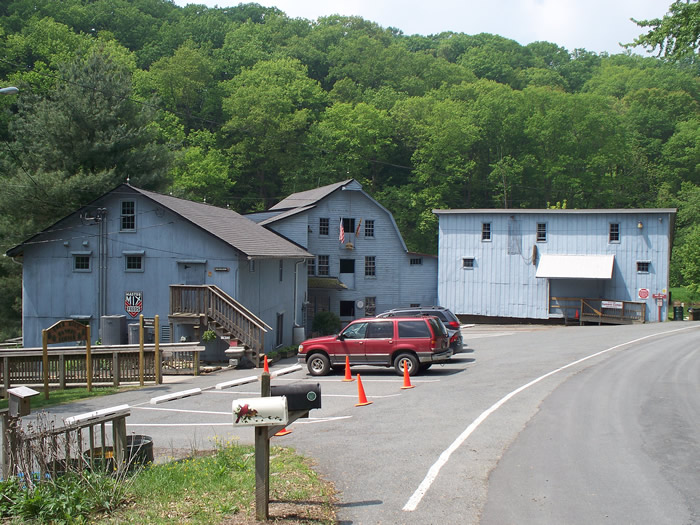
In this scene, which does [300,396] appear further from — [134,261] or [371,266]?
[371,266]

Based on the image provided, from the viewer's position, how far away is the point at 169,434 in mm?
13312

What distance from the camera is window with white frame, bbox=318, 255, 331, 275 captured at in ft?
151

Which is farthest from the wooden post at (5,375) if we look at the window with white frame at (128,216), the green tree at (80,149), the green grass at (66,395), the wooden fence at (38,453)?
the green tree at (80,149)

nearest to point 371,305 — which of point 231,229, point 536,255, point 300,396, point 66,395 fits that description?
point 536,255

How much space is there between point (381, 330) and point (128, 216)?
16107 mm

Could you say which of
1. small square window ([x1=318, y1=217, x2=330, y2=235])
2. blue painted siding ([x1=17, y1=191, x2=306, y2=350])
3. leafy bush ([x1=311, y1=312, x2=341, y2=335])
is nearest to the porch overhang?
leafy bush ([x1=311, y1=312, x2=341, y2=335])

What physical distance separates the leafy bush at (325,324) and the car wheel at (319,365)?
19.5 meters

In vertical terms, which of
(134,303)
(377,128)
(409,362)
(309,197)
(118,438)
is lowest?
(409,362)

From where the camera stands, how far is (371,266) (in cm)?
4719

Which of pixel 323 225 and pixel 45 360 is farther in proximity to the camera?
pixel 323 225

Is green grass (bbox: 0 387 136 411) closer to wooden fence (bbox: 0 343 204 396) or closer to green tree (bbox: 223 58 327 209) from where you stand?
wooden fence (bbox: 0 343 204 396)

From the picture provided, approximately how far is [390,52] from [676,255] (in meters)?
45.1

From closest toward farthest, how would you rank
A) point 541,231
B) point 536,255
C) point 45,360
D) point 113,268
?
point 45,360 < point 113,268 < point 536,255 < point 541,231

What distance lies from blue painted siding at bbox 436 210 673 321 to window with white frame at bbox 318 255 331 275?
7.97 meters
